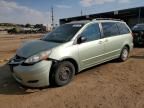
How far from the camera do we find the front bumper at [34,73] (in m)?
4.72

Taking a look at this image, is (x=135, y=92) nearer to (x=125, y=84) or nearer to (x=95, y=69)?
(x=125, y=84)

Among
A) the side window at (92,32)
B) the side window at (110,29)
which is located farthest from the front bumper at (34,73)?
the side window at (110,29)

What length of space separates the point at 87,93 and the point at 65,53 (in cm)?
120

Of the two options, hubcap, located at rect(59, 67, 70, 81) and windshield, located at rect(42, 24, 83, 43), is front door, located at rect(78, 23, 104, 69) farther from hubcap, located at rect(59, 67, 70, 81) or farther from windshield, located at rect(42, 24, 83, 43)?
hubcap, located at rect(59, 67, 70, 81)

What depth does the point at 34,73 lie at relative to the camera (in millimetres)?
4715

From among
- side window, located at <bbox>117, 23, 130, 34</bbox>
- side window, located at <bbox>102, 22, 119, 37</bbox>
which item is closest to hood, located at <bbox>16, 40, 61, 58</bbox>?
side window, located at <bbox>102, 22, 119, 37</bbox>

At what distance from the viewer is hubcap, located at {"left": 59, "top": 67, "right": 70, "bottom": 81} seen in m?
5.17

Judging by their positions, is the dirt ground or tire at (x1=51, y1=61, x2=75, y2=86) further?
tire at (x1=51, y1=61, x2=75, y2=86)

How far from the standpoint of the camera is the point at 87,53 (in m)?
5.86

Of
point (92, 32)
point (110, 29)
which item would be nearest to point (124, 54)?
point (110, 29)

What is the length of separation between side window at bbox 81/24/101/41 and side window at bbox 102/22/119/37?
1.27 ft

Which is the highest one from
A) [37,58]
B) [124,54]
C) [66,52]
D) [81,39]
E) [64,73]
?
[81,39]

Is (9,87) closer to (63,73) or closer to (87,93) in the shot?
(63,73)

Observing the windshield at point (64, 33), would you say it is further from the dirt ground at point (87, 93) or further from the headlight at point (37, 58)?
the dirt ground at point (87, 93)
